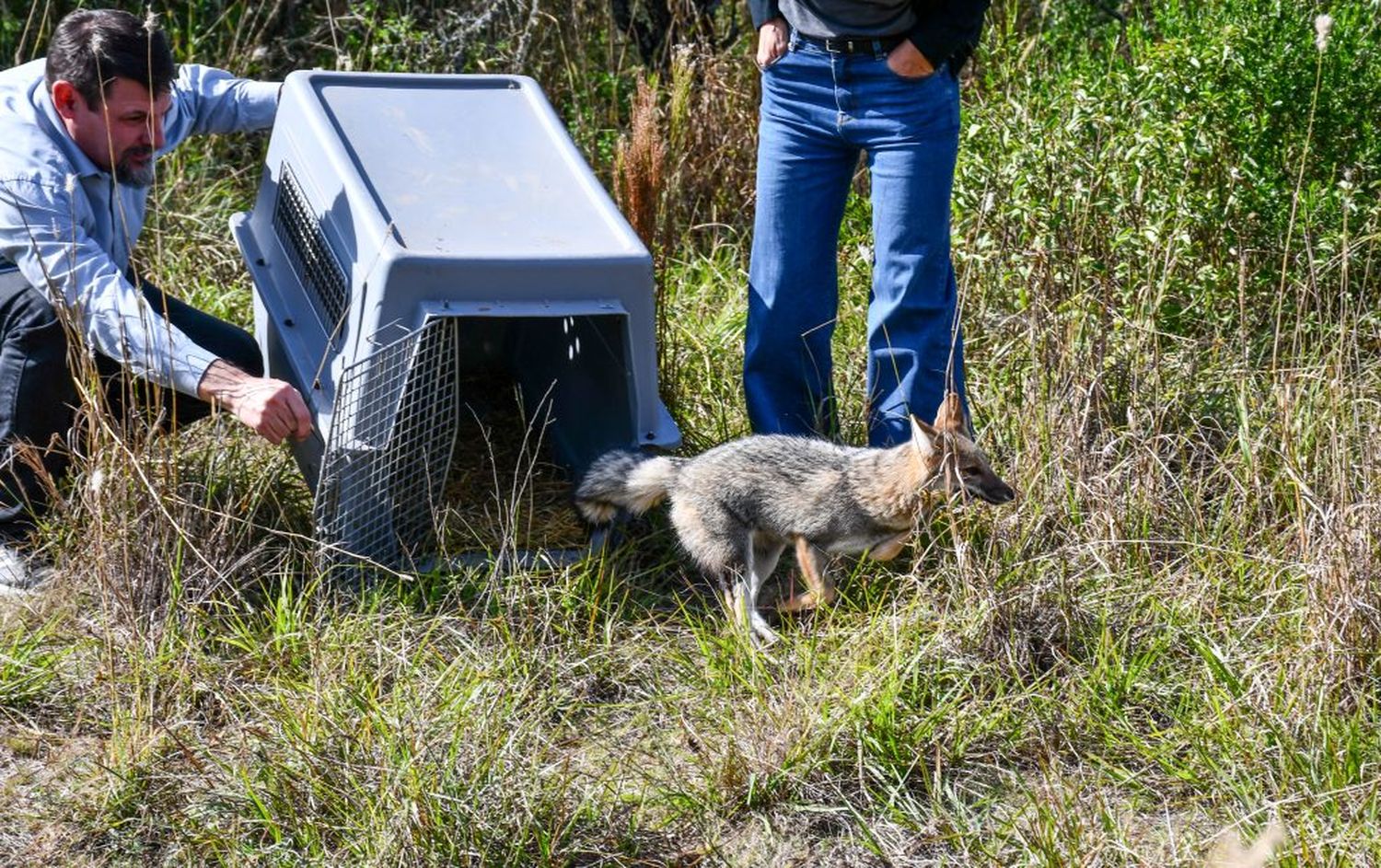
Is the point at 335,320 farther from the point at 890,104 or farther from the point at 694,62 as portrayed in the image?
the point at 694,62

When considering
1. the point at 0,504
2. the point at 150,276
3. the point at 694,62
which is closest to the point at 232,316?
the point at 150,276

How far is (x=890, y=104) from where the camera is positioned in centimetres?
451

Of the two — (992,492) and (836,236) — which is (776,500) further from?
(836,236)

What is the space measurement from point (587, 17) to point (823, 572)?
3783mm

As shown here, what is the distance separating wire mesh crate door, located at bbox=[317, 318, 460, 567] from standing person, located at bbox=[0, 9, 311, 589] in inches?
6.1

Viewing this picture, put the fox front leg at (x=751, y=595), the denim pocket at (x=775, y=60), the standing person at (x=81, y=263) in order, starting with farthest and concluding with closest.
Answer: the denim pocket at (x=775, y=60) → the fox front leg at (x=751, y=595) → the standing person at (x=81, y=263)

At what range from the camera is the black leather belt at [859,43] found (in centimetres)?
446

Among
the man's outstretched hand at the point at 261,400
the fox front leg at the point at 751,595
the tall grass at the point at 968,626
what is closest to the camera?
the tall grass at the point at 968,626

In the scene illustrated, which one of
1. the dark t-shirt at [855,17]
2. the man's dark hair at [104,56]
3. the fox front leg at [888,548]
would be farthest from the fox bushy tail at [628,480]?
the man's dark hair at [104,56]

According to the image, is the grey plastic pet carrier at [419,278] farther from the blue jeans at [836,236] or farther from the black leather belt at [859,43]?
the black leather belt at [859,43]

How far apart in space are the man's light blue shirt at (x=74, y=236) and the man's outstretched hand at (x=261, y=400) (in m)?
0.05

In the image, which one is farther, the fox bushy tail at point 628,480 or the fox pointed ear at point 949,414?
the fox bushy tail at point 628,480

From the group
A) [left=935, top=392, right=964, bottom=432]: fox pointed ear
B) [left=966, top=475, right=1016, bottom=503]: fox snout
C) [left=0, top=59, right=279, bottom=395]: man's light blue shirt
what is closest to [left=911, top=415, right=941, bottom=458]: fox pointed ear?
[left=935, top=392, right=964, bottom=432]: fox pointed ear

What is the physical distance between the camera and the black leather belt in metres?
4.46
